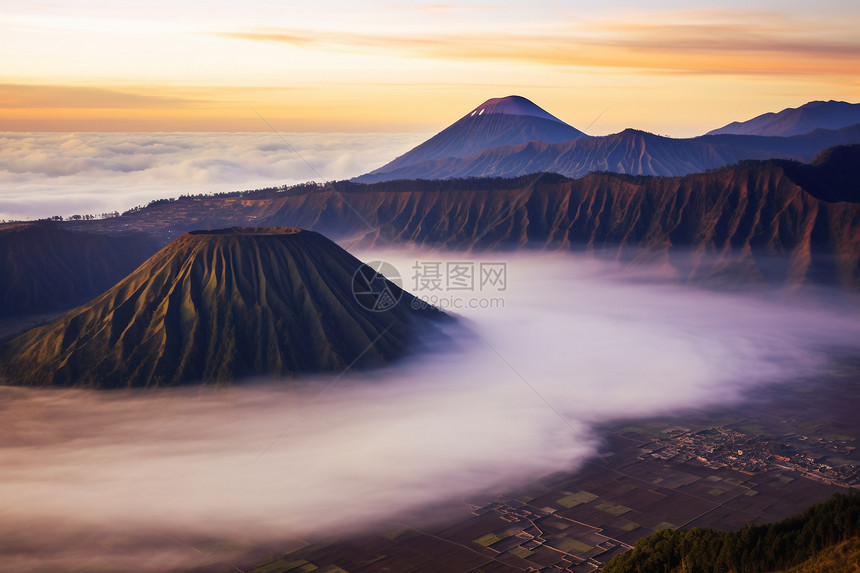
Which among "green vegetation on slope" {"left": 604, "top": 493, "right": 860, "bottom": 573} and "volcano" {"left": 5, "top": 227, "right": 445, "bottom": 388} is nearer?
"green vegetation on slope" {"left": 604, "top": 493, "right": 860, "bottom": 573}

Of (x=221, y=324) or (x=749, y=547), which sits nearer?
(x=749, y=547)

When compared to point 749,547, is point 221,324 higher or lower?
higher

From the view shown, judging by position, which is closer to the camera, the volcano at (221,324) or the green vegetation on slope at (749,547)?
the green vegetation on slope at (749,547)

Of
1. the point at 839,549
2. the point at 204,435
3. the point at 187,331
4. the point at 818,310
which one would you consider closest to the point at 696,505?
the point at 839,549

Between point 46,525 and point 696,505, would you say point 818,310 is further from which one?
point 46,525

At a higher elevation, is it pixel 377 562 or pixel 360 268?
pixel 360 268
